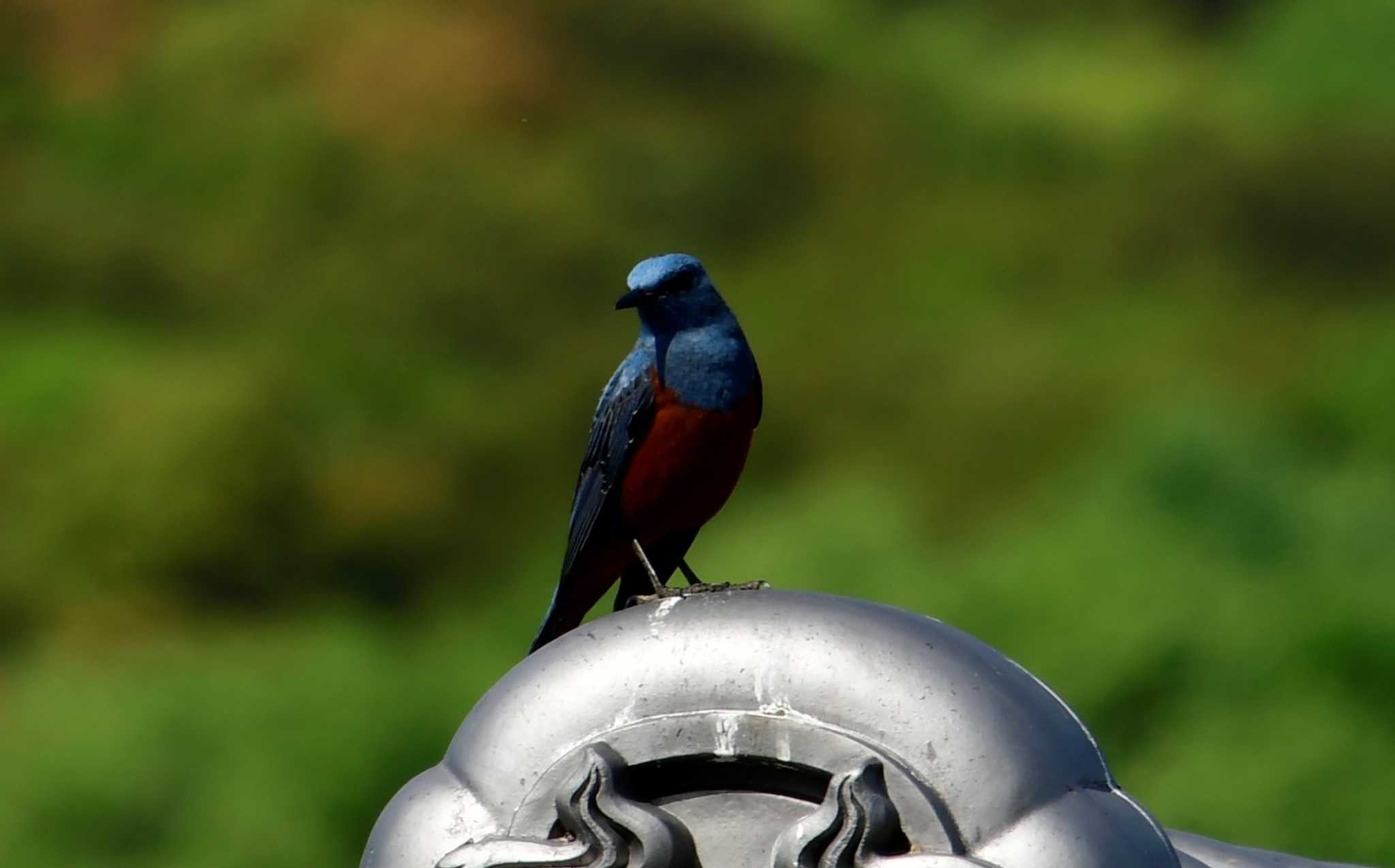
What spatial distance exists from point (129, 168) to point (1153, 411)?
734 cm

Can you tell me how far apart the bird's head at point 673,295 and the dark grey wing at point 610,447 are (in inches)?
3.9

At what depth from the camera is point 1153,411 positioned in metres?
13.4

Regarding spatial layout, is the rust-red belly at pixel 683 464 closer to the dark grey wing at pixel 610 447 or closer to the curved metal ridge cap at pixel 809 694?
the dark grey wing at pixel 610 447

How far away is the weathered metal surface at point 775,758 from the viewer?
7.82ft

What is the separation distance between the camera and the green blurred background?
11242mm

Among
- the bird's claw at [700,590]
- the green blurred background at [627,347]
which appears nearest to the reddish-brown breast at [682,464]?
the bird's claw at [700,590]

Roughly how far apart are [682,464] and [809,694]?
6.31 feet

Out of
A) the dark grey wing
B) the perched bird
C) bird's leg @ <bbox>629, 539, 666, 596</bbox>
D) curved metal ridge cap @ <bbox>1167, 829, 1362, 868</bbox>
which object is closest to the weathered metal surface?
curved metal ridge cap @ <bbox>1167, 829, 1362, 868</bbox>

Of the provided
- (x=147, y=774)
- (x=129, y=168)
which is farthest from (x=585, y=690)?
(x=129, y=168)

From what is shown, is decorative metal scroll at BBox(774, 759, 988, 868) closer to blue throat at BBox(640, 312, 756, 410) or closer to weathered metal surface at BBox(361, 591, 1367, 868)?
weathered metal surface at BBox(361, 591, 1367, 868)

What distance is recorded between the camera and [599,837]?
2373mm

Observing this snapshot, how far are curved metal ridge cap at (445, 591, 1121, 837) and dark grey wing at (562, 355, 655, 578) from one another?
184 cm

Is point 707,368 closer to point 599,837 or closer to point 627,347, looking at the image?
point 599,837

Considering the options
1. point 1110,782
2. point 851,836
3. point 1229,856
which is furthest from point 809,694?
point 1229,856
